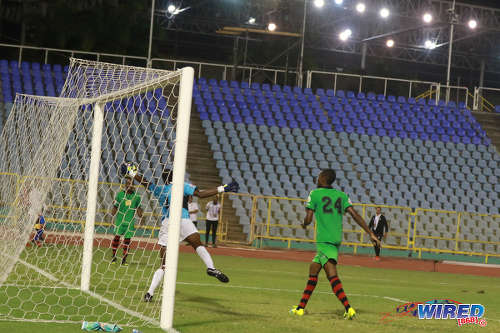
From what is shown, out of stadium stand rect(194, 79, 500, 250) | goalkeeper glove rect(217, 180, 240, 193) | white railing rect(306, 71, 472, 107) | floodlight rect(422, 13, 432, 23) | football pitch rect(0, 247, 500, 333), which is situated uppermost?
floodlight rect(422, 13, 432, 23)

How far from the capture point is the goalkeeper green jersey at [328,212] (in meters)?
9.73

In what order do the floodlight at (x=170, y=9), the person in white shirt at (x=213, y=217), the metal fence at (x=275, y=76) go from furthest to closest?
the floodlight at (x=170, y=9) < the metal fence at (x=275, y=76) < the person in white shirt at (x=213, y=217)

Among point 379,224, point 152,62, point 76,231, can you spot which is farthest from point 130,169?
point 152,62

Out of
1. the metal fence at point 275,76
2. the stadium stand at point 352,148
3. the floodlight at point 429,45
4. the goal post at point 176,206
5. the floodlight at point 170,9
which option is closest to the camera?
the goal post at point 176,206

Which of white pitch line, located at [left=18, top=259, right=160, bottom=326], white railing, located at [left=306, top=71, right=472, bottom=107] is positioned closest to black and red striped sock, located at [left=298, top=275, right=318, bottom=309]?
white pitch line, located at [left=18, top=259, right=160, bottom=326]

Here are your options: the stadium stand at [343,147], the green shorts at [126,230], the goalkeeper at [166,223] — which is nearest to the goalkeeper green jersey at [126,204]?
the green shorts at [126,230]

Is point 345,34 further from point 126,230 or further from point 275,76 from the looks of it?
point 126,230

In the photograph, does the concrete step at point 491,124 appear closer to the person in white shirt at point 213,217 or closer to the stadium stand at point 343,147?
the stadium stand at point 343,147

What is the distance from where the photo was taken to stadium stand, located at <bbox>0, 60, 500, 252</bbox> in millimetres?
26938

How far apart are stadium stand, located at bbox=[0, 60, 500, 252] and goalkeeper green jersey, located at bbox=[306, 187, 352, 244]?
15.6 m

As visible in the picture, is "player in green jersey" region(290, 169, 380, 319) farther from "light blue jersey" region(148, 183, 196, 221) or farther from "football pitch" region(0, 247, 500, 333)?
"light blue jersey" region(148, 183, 196, 221)

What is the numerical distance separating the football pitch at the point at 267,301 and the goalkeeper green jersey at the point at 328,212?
1.08 meters

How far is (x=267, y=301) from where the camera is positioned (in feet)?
37.5

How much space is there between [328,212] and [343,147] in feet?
69.9
